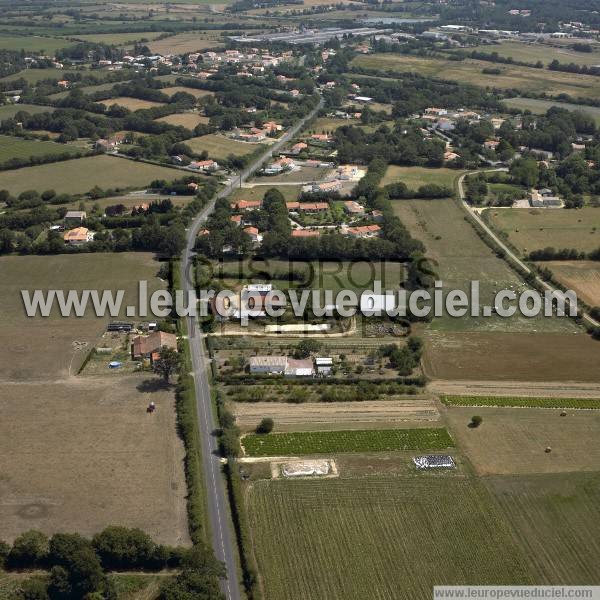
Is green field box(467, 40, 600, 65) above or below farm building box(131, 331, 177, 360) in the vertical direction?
above

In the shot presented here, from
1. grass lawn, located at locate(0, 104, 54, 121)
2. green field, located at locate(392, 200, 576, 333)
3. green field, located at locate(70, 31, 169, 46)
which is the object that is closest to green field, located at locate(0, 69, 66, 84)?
grass lawn, located at locate(0, 104, 54, 121)

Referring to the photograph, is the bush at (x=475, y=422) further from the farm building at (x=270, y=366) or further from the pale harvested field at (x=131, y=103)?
the pale harvested field at (x=131, y=103)

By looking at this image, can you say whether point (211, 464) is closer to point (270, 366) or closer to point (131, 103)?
point (270, 366)

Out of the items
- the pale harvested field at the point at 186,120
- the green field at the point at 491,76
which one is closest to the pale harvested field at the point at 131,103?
the pale harvested field at the point at 186,120

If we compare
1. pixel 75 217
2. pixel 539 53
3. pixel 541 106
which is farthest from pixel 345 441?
pixel 539 53

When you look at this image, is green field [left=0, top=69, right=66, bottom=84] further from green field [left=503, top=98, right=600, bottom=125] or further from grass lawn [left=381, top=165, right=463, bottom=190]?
green field [left=503, top=98, right=600, bottom=125]

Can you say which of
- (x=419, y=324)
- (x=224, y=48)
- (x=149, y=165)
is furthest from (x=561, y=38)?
(x=419, y=324)

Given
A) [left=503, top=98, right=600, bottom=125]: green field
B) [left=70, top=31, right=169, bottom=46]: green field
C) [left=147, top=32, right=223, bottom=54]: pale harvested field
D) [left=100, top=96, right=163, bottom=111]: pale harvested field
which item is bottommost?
[left=503, top=98, right=600, bottom=125]: green field
